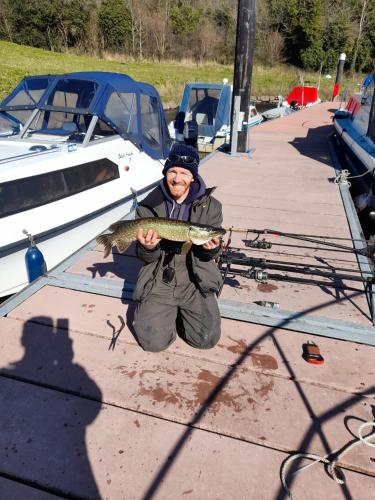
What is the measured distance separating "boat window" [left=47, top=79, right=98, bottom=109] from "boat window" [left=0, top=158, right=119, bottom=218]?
4.79 feet

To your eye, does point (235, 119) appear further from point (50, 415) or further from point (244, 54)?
point (50, 415)

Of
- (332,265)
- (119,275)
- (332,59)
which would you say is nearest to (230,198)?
(332,265)

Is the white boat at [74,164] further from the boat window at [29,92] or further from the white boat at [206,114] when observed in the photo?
the white boat at [206,114]

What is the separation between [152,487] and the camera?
1961 mm

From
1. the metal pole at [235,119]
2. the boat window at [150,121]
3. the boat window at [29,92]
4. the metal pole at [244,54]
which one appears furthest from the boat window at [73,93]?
the metal pole at [244,54]

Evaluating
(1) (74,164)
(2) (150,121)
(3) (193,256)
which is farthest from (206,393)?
(2) (150,121)

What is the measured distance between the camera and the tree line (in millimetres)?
38938

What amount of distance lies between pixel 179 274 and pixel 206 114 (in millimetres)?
15105

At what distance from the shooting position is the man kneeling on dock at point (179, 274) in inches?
115

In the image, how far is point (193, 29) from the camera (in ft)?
143

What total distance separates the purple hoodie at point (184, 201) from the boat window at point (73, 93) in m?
4.68

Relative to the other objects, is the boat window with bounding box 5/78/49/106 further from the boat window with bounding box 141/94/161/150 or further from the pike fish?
the pike fish

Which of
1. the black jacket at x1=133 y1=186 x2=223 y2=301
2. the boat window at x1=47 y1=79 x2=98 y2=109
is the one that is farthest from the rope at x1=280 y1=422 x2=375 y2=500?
the boat window at x1=47 y1=79 x2=98 y2=109

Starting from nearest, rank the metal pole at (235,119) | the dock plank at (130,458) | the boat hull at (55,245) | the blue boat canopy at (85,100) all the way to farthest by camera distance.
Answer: the dock plank at (130,458) < the boat hull at (55,245) < the blue boat canopy at (85,100) < the metal pole at (235,119)
